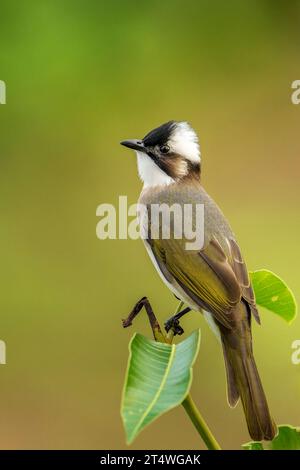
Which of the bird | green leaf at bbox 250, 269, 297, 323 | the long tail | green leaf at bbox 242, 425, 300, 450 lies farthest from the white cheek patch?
green leaf at bbox 242, 425, 300, 450

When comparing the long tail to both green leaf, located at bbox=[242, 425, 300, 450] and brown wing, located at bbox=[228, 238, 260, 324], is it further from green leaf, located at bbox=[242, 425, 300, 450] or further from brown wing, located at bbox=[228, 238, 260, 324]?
green leaf, located at bbox=[242, 425, 300, 450]

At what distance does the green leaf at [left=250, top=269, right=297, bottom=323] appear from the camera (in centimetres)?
167

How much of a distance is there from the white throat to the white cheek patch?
0.10m

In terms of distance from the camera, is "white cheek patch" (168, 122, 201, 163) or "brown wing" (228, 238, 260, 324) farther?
"white cheek patch" (168, 122, 201, 163)

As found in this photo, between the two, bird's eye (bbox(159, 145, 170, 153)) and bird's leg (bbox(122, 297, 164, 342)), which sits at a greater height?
bird's eye (bbox(159, 145, 170, 153))

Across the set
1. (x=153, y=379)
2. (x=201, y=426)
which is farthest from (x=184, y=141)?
(x=201, y=426)

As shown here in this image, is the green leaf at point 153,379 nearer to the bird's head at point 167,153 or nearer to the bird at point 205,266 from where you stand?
the bird at point 205,266

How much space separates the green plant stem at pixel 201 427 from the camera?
3.83 feet

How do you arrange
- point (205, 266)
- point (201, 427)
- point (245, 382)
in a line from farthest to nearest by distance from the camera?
point (205, 266)
point (245, 382)
point (201, 427)

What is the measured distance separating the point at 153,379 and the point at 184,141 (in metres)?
1.57

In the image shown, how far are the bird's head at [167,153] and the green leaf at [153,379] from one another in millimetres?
1416

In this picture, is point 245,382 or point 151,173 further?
point 151,173

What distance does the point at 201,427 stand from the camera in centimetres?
120

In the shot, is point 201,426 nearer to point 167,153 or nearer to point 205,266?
point 205,266
